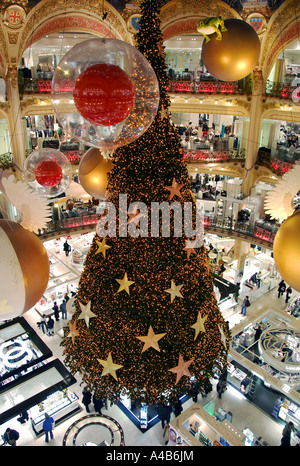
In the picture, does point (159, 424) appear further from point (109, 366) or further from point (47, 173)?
point (47, 173)

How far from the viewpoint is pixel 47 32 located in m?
15.1

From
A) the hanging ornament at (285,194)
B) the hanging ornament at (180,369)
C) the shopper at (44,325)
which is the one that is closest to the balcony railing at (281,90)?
the hanging ornament at (285,194)

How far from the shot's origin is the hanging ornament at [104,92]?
2809mm

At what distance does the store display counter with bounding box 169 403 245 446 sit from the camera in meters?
7.14

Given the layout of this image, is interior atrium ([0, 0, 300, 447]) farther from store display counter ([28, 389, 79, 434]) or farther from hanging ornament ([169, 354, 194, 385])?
hanging ornament ([169, 354, 194, 385])

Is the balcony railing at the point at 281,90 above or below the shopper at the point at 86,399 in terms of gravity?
above

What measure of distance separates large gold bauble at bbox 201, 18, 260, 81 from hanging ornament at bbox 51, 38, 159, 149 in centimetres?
196

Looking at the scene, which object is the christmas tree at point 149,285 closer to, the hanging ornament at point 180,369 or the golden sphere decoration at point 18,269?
the hanging ornament at point 180,369

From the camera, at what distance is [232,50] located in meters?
4.61

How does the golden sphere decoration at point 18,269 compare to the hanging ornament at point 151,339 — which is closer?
the golden sphere decoration at point 18,269

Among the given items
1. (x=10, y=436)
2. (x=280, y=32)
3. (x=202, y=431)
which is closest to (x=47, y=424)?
(x=10, y=436)

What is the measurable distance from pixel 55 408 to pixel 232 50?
28.6 feet

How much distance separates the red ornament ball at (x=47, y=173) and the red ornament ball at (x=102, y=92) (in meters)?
3.29

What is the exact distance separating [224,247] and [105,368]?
49.5 feet
